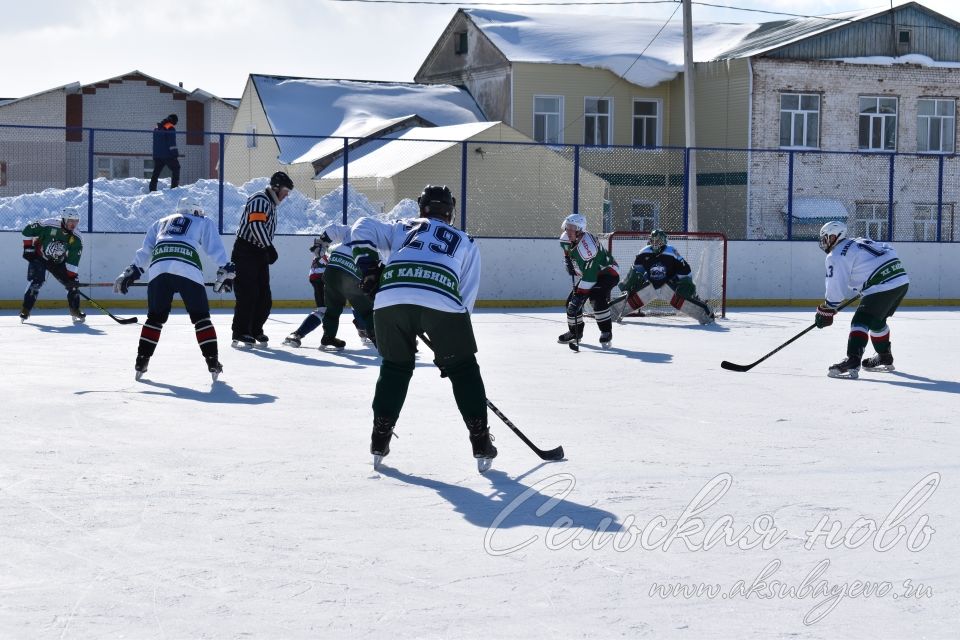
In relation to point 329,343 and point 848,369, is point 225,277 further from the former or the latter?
point 848,369

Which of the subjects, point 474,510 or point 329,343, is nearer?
point 474,510

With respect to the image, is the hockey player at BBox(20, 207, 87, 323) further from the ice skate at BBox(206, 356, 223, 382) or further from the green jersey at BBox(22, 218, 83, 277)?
the ice skate at BBox(206, 356, 223, 382)

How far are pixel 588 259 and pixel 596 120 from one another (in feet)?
63.8

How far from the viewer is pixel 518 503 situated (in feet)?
16.9

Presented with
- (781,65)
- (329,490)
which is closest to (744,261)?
(781,65)

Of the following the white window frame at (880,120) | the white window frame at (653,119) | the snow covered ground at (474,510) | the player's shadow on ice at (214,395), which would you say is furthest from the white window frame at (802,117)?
the player's shadow on ice at (214,395)

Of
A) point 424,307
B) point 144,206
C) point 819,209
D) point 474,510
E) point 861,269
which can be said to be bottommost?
point 474,510

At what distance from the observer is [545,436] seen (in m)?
6.88

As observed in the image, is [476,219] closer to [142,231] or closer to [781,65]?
Answer: [142,231]

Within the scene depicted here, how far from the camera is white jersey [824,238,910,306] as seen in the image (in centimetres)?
981

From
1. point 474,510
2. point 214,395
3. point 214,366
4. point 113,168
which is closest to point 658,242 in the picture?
point 214,366

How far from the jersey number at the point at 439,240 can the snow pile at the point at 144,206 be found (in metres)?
11.9

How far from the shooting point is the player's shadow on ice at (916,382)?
30.3 feet

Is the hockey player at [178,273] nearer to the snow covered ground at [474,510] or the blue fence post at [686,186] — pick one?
the snow covered ground at [474,510]
